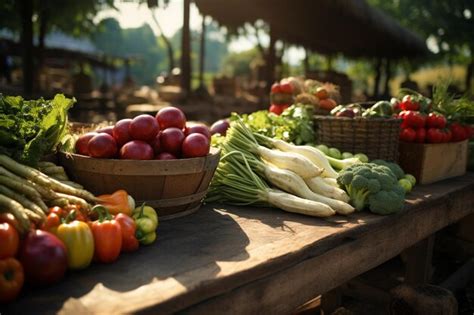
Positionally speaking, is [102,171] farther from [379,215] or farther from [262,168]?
[379,215]

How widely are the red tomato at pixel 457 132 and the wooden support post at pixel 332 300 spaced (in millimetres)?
1590

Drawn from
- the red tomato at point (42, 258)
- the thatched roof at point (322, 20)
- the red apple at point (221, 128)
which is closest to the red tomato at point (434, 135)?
the red apple at point (221, 128)

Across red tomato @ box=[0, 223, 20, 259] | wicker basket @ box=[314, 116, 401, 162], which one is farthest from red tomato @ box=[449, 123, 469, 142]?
red tomato @ box=[0, 223, 20, 259]

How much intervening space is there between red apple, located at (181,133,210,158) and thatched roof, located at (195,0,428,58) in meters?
8.54

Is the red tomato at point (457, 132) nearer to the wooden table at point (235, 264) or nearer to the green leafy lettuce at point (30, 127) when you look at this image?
the wooden table at point (235, 264)

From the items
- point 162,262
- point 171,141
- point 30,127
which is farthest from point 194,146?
point 30,127

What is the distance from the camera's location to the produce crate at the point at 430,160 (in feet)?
11.2

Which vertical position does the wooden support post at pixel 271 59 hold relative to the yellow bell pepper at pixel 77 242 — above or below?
above

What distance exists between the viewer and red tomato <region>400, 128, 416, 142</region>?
11.4ft

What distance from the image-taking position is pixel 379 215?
2.52 meters

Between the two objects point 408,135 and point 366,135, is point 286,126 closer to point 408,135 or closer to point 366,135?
point 366,135

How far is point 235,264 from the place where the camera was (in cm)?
175

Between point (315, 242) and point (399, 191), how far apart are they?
79cm

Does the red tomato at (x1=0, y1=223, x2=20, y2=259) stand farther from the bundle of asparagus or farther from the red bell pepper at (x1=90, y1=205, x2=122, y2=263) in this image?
the red bell pepper at (x1=90, y1=205, x2=122, y2=263)
